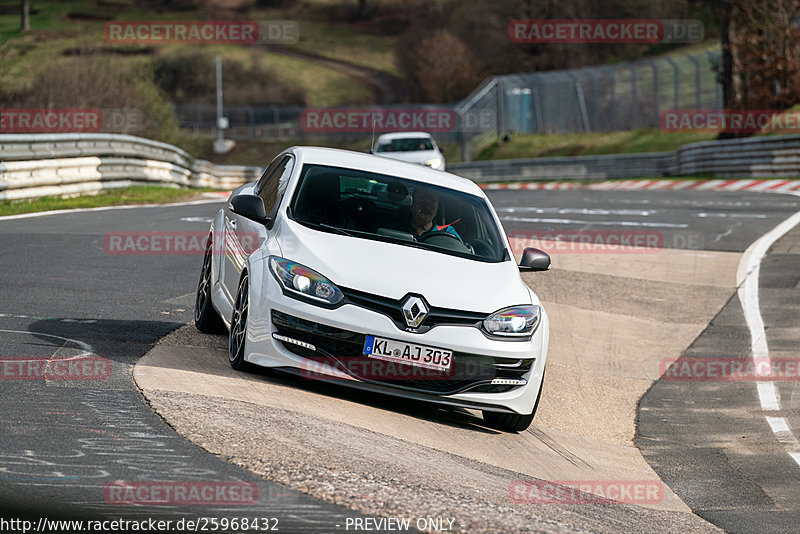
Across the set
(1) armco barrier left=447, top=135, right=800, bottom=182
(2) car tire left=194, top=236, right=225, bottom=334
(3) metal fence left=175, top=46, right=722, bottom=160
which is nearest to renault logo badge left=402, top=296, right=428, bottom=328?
(2) car tire left=194, top=236, right=225, bottom=334

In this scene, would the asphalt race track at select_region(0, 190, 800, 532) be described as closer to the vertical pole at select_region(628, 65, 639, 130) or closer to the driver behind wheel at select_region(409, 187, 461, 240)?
the driver behind wheel at select_region(409, 187, 461, 240)

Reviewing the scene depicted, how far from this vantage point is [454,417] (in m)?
8.17

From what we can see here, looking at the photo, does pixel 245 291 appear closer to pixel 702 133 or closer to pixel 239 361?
pixel 239 361

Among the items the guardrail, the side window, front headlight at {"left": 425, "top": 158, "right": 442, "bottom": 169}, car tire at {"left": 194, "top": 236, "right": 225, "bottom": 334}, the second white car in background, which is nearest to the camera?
the side window

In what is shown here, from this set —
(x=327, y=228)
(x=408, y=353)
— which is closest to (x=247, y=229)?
(x=327, y=228)

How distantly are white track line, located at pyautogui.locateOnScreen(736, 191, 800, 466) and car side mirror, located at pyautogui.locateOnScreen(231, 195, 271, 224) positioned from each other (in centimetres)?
426

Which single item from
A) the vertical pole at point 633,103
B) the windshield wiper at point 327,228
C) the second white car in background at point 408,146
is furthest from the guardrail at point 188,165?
the windshield wiper at point 327,228

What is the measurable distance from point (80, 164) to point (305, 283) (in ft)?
53.8

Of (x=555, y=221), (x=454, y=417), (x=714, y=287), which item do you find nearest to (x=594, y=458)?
(x=454, y=417)

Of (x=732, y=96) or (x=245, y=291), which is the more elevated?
(x=245, y=291)

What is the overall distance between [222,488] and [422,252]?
3121 mm

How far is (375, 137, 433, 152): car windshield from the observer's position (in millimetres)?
29953

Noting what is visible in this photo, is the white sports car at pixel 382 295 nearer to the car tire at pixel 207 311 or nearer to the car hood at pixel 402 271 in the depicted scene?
the car hood at pixel 402 271

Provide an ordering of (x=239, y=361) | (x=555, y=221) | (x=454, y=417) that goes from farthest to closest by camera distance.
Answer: (x=555, y=221) < (x=454, y=417) < (x=239, y=361)
